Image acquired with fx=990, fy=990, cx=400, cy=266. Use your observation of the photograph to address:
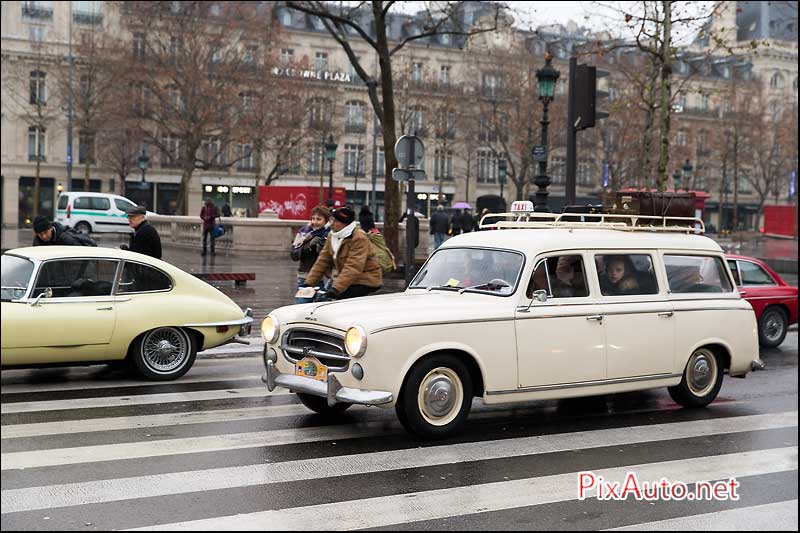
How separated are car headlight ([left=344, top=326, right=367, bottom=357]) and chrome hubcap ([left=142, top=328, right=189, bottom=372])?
11.4 feet

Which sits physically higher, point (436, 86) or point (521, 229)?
point (436, 86)

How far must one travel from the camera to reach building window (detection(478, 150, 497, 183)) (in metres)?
81.6

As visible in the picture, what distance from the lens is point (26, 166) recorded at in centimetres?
6775

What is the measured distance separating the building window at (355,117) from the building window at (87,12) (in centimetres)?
1910

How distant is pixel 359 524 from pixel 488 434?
2.78 metres

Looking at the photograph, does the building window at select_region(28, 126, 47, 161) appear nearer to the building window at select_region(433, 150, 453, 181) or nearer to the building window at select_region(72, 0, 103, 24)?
the building window at select_region(72, 0, 103, 24)

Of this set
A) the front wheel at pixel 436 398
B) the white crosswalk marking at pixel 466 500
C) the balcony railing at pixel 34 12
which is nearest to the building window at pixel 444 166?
the balcony railing at pixel 34 12

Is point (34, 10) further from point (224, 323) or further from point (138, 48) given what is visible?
point (224, 323)

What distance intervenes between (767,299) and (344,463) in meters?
10.1

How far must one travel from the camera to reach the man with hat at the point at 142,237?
12.5 metres

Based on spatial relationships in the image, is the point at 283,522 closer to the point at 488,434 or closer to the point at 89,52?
the point at 488,434

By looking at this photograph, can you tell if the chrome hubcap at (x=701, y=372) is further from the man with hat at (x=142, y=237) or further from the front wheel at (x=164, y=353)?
the man with hat at (x=142, y=237)

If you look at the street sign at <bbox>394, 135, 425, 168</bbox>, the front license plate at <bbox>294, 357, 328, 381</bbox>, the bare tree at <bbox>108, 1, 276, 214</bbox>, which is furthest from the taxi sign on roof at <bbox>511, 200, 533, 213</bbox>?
the bare tree at <bbox>108, 1, 276, 214</bbox>

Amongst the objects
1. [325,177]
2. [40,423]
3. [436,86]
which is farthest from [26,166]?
[40,423]
